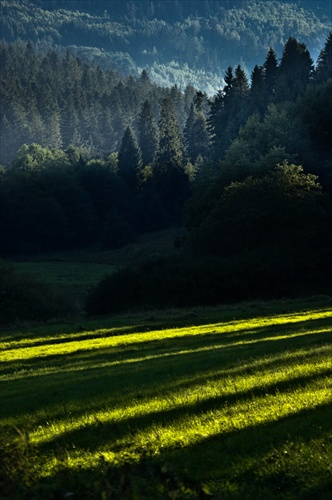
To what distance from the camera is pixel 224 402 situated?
13758mm

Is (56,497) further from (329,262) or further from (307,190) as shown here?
(307,190)

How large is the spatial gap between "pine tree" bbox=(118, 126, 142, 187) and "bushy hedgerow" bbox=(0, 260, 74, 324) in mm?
103025

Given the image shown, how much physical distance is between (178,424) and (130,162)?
156 m

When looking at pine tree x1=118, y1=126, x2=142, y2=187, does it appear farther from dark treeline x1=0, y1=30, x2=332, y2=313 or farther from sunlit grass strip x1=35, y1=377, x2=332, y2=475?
sunlit grass strip x1=35, y1=377, x2=332, y2=475

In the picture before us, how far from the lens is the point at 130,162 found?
6550 inches

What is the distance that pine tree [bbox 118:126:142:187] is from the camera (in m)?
163

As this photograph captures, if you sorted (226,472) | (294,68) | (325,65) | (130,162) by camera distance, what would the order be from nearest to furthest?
(226,472) → (325,65) → (294,68) → (130,162)

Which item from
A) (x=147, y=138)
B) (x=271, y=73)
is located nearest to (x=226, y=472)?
(x=271, y=73)

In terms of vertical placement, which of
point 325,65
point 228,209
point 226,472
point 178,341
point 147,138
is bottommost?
point 178,341

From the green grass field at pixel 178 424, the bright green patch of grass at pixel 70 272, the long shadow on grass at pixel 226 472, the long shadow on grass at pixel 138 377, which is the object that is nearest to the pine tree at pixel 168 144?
the bright green patch of grass at pixel 70 272

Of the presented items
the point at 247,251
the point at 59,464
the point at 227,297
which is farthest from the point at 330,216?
the point at 59,464

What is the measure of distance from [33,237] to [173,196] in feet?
115

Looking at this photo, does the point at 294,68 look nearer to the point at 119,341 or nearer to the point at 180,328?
the point at 180,328

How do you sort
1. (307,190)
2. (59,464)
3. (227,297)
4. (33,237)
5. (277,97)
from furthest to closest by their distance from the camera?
(33,237), (277,97), (307,190), (227,297), (59,464)
